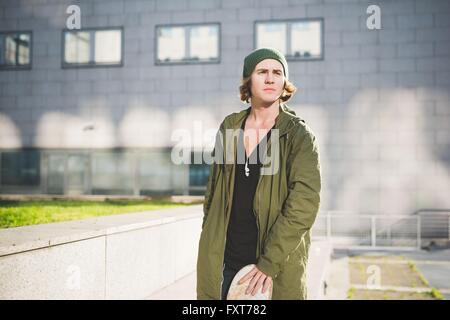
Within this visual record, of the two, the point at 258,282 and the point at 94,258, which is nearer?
the point at 258,282

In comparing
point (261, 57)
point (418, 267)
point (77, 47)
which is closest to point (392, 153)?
point (418, 267)

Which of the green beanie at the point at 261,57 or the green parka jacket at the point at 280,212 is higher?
the green beanie at the point at 261,57

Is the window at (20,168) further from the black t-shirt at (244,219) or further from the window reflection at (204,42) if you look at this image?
the black t-shirt at (244,219)

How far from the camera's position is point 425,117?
1424 centimetres

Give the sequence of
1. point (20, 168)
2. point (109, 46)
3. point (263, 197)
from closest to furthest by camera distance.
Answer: point (263, 197), point (109, 46), point (20, 168)

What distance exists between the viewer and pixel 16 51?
16.7 metres

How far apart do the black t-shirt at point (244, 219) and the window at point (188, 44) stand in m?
13.5

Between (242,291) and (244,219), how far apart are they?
0.37m

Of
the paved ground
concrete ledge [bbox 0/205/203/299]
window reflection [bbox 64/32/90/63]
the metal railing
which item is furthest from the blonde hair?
window reflection [bbox 64/32/90/63]

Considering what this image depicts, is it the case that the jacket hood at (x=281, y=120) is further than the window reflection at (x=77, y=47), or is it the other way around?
the window reflection at (x=77, y=47)

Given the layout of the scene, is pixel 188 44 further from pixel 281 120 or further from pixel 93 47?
pixel 281 120

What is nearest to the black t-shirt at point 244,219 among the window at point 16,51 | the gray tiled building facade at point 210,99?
the gray tiled building facade at point 210,99

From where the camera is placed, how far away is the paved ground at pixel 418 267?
26.5 ft

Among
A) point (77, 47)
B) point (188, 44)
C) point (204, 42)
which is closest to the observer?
point (204, 42)
